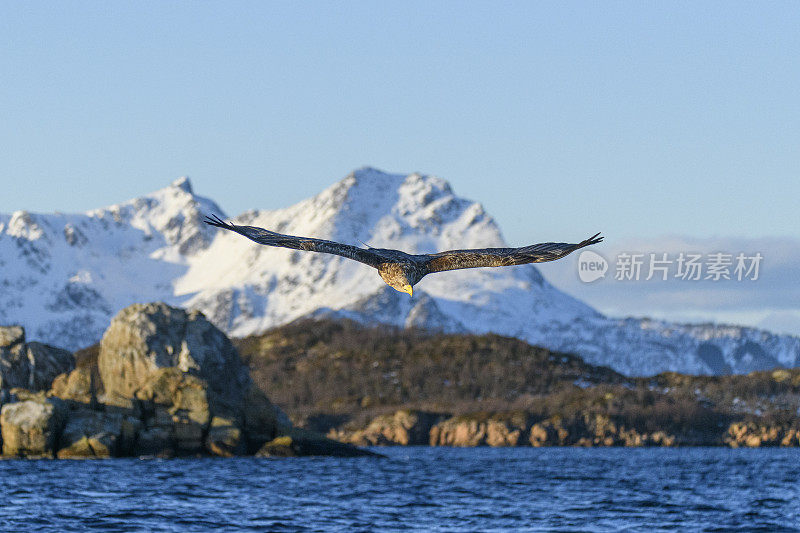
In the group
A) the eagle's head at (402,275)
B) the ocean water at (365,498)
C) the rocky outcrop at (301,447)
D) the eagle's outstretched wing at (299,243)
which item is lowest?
the ocean water at (365,498)

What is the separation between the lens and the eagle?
28422 mm

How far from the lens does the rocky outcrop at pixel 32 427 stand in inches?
3698

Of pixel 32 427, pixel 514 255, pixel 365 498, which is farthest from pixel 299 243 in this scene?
pixel 32 427

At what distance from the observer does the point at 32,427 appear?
94000mm

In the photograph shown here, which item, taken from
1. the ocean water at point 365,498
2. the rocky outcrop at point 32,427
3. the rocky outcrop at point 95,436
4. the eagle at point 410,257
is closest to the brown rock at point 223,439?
the ocean water at point 365,498

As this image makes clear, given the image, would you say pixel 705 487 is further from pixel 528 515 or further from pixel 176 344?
pixel 176 344

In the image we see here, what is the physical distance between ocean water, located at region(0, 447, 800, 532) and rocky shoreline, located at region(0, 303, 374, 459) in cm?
372

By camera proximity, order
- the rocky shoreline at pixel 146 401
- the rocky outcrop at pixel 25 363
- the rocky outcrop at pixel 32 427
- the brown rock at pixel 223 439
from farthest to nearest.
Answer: the rocky outcrop at pixel 25 363 → the brown rock at pixel 223 439 → the rocky shoreline at pixel 146 401 → the rocky outcrop at pixel 32 427

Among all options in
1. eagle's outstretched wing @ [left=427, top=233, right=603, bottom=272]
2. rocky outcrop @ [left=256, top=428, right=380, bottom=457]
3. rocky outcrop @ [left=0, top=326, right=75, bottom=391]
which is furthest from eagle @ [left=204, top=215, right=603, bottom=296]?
rocky outcrop @ [left=0, top=326, right=75, bottom=391]

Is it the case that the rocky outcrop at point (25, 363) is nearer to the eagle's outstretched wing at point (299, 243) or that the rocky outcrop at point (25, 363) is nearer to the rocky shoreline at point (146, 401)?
the rocky shoreline at point (146, 401)

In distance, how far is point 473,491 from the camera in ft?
253

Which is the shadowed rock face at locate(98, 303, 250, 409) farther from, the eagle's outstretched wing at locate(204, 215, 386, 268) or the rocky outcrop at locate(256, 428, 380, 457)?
the eagle's outstretched wing at locate(204, 215, 386, 268)

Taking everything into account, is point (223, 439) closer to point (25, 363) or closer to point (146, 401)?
point (146, 401)

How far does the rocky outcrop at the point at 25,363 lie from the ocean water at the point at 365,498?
19.8 meters
